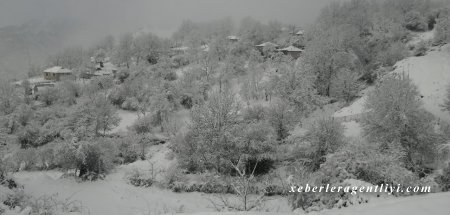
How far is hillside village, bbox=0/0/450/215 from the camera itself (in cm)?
1645

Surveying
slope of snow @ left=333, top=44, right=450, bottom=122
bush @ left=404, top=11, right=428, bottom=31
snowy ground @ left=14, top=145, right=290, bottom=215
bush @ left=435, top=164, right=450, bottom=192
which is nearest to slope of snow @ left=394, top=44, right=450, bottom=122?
slope of snow @ left=333, top=44, right=450, bottom=122

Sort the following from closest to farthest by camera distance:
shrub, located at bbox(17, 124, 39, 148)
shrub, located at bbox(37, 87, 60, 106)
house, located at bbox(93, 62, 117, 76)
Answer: shrub, located at bbox(17, 124, 39, 148) → shrub, located at bbox(37, 87, 60, 106) → house, located at bbox(93, 62, 117, 76)

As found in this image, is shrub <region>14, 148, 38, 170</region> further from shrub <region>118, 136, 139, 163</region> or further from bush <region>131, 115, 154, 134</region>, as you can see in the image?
bush <region>131, 115, 154, 134</region>

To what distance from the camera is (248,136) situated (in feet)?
102

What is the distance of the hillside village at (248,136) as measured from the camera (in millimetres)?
16453

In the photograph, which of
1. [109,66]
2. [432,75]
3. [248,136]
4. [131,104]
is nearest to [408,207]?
[248,136]

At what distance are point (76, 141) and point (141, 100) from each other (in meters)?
24.0

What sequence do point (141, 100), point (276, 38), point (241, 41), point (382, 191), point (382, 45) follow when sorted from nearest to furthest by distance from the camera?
point (382, 191) < point (141, 100) < point (382, 45) < point (241, 41) < point (276, 38)

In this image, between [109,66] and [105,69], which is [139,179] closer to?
[105,69]

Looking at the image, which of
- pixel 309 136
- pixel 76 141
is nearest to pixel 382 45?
pixel 309 136

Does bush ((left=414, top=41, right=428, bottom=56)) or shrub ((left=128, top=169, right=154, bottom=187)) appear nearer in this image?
shrub ((left=128, top=169, right=154, bottom=187))

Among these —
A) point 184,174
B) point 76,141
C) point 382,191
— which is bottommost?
point 184,174

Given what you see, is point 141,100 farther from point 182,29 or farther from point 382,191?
point 182,29

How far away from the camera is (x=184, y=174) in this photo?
30.8 m
